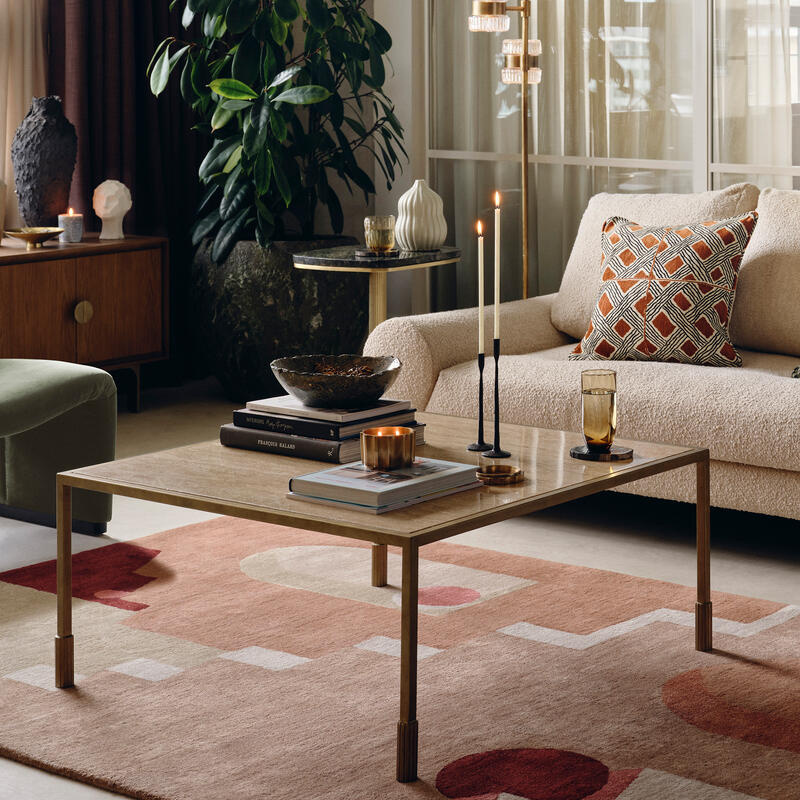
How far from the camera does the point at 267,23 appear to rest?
4887mm

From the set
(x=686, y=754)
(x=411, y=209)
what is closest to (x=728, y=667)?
(x=686, y=754)

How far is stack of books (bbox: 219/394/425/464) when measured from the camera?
2.49 m

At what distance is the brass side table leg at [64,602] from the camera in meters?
2.47

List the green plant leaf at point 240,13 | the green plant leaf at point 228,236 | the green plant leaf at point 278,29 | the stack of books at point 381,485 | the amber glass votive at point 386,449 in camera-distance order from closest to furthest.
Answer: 1. the stack of books at point 381,485
2. the amber glass votive at point 386,449
3. the green plant leaf at point 240,13
4. the green plant leaf at point 278,29
5. the green plant leaf at point 228,236

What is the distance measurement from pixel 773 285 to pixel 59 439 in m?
1.89

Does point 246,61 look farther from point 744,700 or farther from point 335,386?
point 744,700

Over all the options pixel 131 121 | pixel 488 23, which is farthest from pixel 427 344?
pixel 131 121

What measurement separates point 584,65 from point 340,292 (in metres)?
1.17

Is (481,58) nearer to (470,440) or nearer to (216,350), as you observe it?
(216,350)

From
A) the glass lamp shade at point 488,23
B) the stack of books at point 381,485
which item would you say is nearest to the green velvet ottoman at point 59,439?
the stack of books at point 381,485

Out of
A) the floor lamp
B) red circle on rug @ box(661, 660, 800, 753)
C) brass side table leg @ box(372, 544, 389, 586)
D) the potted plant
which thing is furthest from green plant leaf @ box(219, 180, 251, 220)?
red circle on rug @ box(661, 660, 800, 753)

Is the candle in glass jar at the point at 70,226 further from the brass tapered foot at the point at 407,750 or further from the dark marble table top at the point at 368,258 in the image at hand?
the brass tapered foot at the point at 407,750

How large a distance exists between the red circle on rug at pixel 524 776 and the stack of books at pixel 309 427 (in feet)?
1.94

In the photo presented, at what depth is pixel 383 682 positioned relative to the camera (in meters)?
2.49
